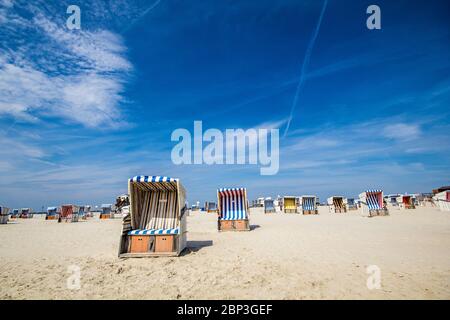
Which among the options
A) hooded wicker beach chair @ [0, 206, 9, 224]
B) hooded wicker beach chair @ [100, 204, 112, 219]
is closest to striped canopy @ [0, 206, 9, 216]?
hooded wicker beach chair @ [0, 206, 9, 224]

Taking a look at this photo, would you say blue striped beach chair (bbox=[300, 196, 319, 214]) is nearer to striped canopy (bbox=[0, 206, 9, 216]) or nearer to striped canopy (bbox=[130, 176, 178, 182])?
striped canopy (bbox=[130, 176, 178, 182])

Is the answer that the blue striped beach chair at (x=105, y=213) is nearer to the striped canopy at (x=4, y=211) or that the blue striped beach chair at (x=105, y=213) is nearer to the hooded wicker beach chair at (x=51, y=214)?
the hooded wicker beach chair at (x=51, y=214)

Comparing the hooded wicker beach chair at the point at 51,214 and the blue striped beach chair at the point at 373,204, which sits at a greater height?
the blue striped beach chair at the point at 373,204

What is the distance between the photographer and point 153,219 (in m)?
9.58

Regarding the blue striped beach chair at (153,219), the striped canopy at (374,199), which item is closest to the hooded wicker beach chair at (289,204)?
the striped canopy at (374,199)

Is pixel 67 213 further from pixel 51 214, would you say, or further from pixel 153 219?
pixel 153 219

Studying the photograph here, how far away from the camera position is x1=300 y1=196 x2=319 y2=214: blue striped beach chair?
31177 millimetres

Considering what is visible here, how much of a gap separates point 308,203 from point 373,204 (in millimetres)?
8844

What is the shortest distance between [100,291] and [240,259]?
4037 millimetres

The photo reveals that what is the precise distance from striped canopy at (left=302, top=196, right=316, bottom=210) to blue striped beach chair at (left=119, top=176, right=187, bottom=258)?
2501 centimetres

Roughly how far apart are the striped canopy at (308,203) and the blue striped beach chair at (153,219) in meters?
25.0

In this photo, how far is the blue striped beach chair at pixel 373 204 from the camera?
23469mm
